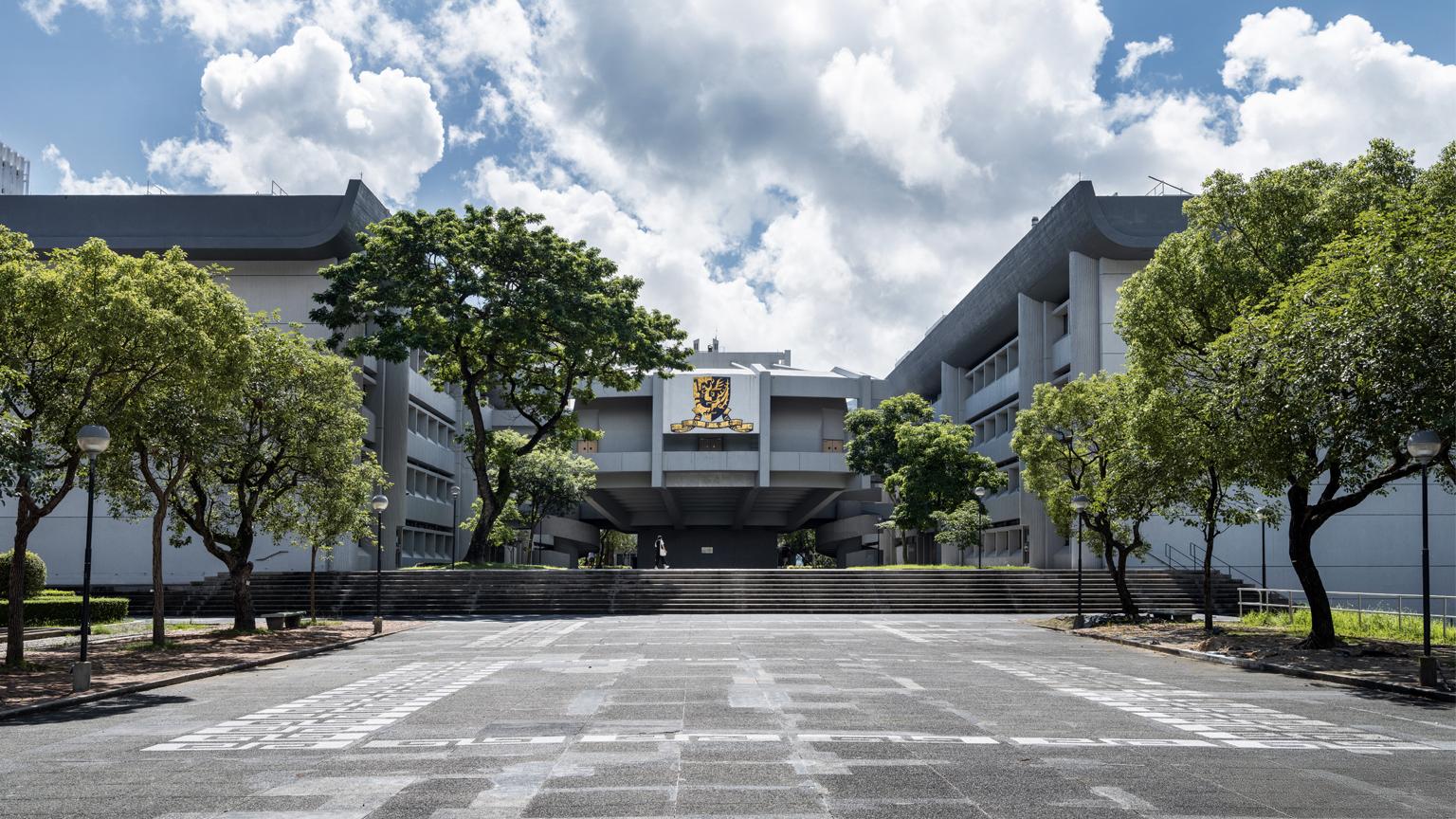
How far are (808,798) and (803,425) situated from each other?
7513 centimetres

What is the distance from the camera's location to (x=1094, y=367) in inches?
1957

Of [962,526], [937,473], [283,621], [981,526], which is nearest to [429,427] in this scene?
[937,473]

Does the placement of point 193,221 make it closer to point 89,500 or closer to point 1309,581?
point 89,500

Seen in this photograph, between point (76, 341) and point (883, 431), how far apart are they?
5312 cm

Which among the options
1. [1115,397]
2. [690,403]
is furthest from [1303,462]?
[690,403]

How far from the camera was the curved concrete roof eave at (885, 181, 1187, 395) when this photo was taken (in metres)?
47.9

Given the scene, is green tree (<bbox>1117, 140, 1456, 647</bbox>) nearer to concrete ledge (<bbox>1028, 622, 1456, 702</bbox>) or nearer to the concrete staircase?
concrete ledge (<bbox>1028, 622, 1456, 702</bbox>)

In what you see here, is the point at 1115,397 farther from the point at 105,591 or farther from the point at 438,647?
the point at 105,591

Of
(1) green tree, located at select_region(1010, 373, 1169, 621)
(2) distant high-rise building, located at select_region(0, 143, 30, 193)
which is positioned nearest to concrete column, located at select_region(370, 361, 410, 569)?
(2) distant high-rise building, located at select_region(0, 143, 30, 193)

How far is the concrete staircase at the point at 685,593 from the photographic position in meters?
40.5

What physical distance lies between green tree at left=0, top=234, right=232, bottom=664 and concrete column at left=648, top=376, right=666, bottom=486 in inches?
2322

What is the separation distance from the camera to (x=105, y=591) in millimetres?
41938

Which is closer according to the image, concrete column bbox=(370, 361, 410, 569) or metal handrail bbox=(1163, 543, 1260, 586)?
metal handrail bbox=(1163, 543, 1260, 586)

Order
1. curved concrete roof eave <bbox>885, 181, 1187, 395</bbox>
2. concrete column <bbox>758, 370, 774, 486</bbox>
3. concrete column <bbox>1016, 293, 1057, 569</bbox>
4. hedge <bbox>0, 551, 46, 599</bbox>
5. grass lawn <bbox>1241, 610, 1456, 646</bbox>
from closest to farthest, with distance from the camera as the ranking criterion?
grass lawn <bbox>1241, 610, 1456, 646</bbox> → hedge <bbox>0, 551, 46, 599</bbox> → curved concrete roof eave <bbox>885, 181, 1187, 395</bbox> → concrete column <bbox>1016, 293, 1057, 569</bbox> → concrete column <bbox>758, 370, 774, 486</bbox>
